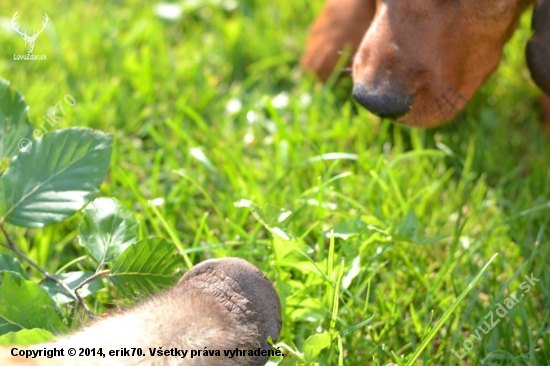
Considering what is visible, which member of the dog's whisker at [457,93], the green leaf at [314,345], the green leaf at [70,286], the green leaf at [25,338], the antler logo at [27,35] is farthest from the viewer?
the antler logo at [27,35]

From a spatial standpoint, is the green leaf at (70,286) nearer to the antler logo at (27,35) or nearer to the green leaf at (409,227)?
the green leaf at (409,227)

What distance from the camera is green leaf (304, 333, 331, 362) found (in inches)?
48.2

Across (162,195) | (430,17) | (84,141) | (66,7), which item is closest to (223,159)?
(162,195)

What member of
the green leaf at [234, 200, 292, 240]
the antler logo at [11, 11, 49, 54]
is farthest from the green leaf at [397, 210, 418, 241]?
the antler logo at [11, 11, 49, 54]

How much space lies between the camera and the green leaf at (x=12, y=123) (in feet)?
4.78

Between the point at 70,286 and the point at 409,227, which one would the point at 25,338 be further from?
the point at 409,227

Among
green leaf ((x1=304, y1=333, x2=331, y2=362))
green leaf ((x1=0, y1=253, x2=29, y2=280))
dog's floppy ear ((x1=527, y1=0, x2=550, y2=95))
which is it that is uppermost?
dog's floppy ear ((x1=527, y1=0, x2=550, y2=95))

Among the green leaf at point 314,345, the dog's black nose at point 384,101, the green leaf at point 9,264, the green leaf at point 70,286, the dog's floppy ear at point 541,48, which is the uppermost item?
the dog's floppy ear at point 541,48

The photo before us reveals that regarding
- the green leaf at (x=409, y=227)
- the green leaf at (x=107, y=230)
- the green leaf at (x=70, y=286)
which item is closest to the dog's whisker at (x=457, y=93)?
the green leaf at (x=409, y=227)

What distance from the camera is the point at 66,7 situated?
8.96 ft

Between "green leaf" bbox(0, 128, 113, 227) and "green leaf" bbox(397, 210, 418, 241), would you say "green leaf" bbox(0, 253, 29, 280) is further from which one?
"green leaf" bbox(397, 210, 418, 241)

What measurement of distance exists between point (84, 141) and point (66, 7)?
5.06ft

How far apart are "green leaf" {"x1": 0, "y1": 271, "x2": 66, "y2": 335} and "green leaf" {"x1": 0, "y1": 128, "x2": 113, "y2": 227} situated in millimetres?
199

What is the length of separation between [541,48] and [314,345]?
3.64 feet
